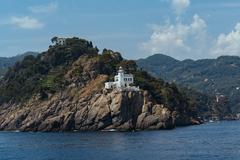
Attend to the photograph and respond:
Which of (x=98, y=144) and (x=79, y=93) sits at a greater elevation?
(x=79, y=93)

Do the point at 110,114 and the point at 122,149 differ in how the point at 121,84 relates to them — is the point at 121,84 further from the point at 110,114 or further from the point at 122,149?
the point at 122,149

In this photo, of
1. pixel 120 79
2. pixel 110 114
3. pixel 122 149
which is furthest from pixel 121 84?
pixel 122 149

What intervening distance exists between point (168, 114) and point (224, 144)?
2291 inches

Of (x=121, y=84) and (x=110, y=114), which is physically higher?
(x=121, y=84)

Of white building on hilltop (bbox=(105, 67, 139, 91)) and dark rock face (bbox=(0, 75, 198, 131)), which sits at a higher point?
white building on hilltop (bbox=(105, 67, 139, 91))

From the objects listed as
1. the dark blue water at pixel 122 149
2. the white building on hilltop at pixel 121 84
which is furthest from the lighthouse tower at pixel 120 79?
the dark blue water at pixel 122 149

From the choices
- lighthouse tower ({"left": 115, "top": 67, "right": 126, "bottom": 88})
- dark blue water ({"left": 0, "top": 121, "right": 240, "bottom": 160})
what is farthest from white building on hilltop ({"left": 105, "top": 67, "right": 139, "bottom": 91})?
dark blue water ({"left": 0, "top": 121, "right": 240, "bottom": 160})

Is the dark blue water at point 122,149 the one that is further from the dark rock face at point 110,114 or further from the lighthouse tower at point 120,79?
the lighthouse tower at point 120,79

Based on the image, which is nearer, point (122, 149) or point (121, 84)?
point (122, 149)

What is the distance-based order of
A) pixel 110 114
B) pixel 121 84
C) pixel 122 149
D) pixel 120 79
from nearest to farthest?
pixel 122 149 → pixel 110 114 → pixel 121 84 → pixel 120 79

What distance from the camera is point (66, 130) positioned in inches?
7426

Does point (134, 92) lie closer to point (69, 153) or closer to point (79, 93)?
point (79, 93)

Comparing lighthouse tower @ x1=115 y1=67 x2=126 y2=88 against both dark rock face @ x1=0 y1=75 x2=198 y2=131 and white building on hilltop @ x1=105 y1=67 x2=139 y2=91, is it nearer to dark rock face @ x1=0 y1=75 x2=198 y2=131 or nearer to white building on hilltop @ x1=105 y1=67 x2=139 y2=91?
white building on hilltop @ x1=105 y1=67 x2=139 y2=91

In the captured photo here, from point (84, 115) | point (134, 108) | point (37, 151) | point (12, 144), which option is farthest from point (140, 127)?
point (37, 151)
